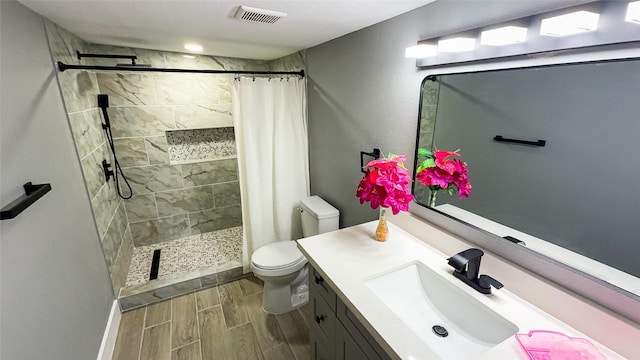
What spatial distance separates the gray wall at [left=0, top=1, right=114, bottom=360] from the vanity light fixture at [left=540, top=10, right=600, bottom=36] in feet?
6.50

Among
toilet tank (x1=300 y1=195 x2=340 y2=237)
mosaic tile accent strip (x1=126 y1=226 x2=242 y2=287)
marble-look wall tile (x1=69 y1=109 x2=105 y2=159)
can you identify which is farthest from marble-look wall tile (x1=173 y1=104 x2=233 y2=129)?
toilet tank (x1=300 y1=195 x2=340 y2=237)

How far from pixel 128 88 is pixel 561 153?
10.8ft

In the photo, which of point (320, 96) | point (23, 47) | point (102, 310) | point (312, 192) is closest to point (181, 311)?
point (102, 310)

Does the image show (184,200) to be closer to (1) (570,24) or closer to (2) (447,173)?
(2) (447,173)

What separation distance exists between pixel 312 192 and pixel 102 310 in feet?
6.00

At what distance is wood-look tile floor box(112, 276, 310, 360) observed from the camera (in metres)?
1.85

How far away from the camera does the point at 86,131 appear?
2.00m

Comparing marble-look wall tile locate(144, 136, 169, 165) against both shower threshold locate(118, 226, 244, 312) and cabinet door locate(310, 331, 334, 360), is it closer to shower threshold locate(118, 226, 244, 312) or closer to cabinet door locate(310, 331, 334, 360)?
shower threshold locate(118, 226, 244, 312)

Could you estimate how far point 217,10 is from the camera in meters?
1.35

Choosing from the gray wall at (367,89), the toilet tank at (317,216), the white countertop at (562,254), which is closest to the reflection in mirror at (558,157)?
the white countertop at (562,254)

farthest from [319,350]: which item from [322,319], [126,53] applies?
[126,53]

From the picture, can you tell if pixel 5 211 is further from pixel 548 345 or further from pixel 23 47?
pixel 548 345

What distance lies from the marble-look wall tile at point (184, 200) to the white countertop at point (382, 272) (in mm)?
2185

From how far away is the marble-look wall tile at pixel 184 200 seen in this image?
3.02 m
